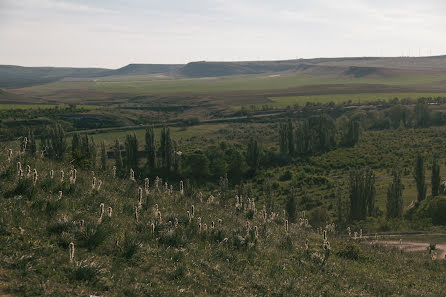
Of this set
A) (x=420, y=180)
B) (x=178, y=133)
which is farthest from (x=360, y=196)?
(x=178, y=133)

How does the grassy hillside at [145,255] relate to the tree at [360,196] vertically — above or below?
above

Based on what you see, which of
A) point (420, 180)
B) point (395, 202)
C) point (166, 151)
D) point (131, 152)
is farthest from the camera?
point (131, 152)

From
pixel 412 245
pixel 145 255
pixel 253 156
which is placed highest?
pixel 145 255

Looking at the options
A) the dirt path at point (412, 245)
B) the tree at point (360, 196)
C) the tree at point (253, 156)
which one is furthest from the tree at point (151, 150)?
the dirt path at point (412, 245)

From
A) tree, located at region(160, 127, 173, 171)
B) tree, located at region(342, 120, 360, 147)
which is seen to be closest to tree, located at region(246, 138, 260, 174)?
tree, located at region(160, 127, 173, 171)

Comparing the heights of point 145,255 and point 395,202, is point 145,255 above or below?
above

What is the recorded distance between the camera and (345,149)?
3873 inches

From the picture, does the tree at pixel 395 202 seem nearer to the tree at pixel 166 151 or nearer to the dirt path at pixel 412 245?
the dirt path at pixel 412 245

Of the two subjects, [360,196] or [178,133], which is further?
[178,133]

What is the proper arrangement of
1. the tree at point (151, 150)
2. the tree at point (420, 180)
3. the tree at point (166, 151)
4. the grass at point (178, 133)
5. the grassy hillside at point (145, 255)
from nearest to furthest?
1. the grassy hillside at point (145, 255)
2. the tree at point (420, 180)
3. the tree at point (166, 151)
4. the tree at point (151, 150)
5. the grass at point (178, 133)

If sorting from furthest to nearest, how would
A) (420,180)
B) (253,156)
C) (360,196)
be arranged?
(253,156) < (420,180) < (360,196)

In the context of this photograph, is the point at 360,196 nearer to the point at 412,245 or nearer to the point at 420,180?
the point at 420,180

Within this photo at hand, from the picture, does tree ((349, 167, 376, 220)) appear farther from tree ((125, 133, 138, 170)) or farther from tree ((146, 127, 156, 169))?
tree ((125, 133, 138, 170))

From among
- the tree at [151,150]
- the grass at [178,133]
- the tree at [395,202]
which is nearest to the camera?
the tree at [395,202]
